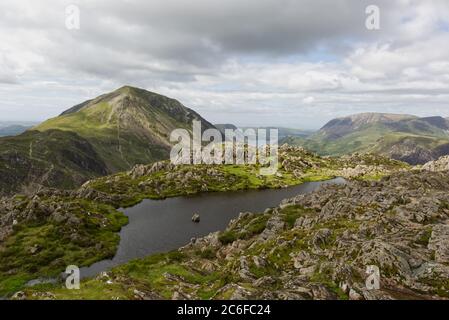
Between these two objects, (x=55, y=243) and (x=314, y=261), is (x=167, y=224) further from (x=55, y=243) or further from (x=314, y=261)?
(x=314, y=261)

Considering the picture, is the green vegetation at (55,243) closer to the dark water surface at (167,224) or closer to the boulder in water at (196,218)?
the dark water surface at (167,224)

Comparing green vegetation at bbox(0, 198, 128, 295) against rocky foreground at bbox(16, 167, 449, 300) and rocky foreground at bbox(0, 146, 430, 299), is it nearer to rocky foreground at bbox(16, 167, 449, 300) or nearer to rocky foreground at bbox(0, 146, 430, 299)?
rocky foreground at bbox(0, 146, 430, 299)

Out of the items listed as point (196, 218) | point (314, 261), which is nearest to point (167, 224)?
point (196, 218)

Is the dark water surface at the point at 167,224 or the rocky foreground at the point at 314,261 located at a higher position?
the rocky foreground at the point at 314,261

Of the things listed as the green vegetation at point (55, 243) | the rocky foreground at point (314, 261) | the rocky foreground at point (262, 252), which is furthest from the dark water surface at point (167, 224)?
the rocky foreground at point (314, 261)

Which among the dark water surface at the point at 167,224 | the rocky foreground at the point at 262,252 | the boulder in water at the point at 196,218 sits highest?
the rocky foreground at the point at 262,252
